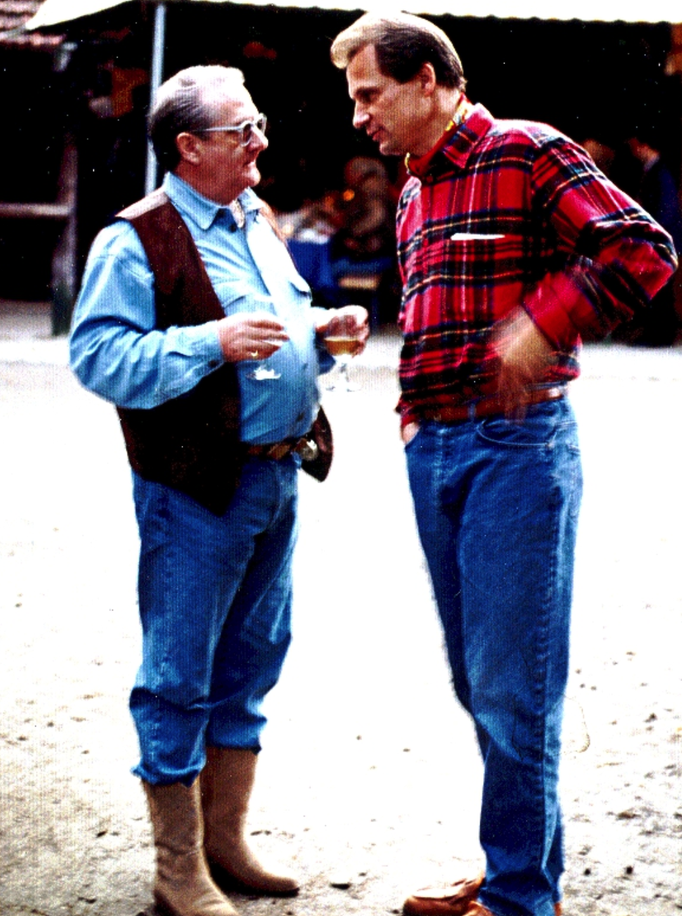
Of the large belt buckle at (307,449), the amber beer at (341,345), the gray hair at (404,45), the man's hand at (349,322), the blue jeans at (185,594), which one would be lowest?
the blue jeans at (185,594)

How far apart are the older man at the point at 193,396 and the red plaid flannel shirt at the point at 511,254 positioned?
0.34m

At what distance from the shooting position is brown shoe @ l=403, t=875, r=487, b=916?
127 inches

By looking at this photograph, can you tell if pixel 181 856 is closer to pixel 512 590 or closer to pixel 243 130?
pixel 512 590

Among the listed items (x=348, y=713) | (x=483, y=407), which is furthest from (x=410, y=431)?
(x=348, y=713)

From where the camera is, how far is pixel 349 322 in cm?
328

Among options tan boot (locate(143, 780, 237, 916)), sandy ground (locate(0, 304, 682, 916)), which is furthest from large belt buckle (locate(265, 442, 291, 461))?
sandy ground (locate(0, 304, 682, 916))

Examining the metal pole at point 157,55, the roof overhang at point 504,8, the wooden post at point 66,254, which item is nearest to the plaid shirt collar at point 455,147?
the metal pole at point 157,55

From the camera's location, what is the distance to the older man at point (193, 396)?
302cm

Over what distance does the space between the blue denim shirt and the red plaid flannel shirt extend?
305mm

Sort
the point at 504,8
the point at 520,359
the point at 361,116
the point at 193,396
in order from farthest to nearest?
the point at 504,8 → the point at 193,396 → the point at 361,116 → the point at 520,359

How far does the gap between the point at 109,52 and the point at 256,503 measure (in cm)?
1372

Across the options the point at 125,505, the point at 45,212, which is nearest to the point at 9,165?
the point at 45,212

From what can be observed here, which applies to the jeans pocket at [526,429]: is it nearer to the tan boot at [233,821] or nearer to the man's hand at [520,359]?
the man's hand at [520,359]

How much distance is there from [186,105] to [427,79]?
1.83 ft
